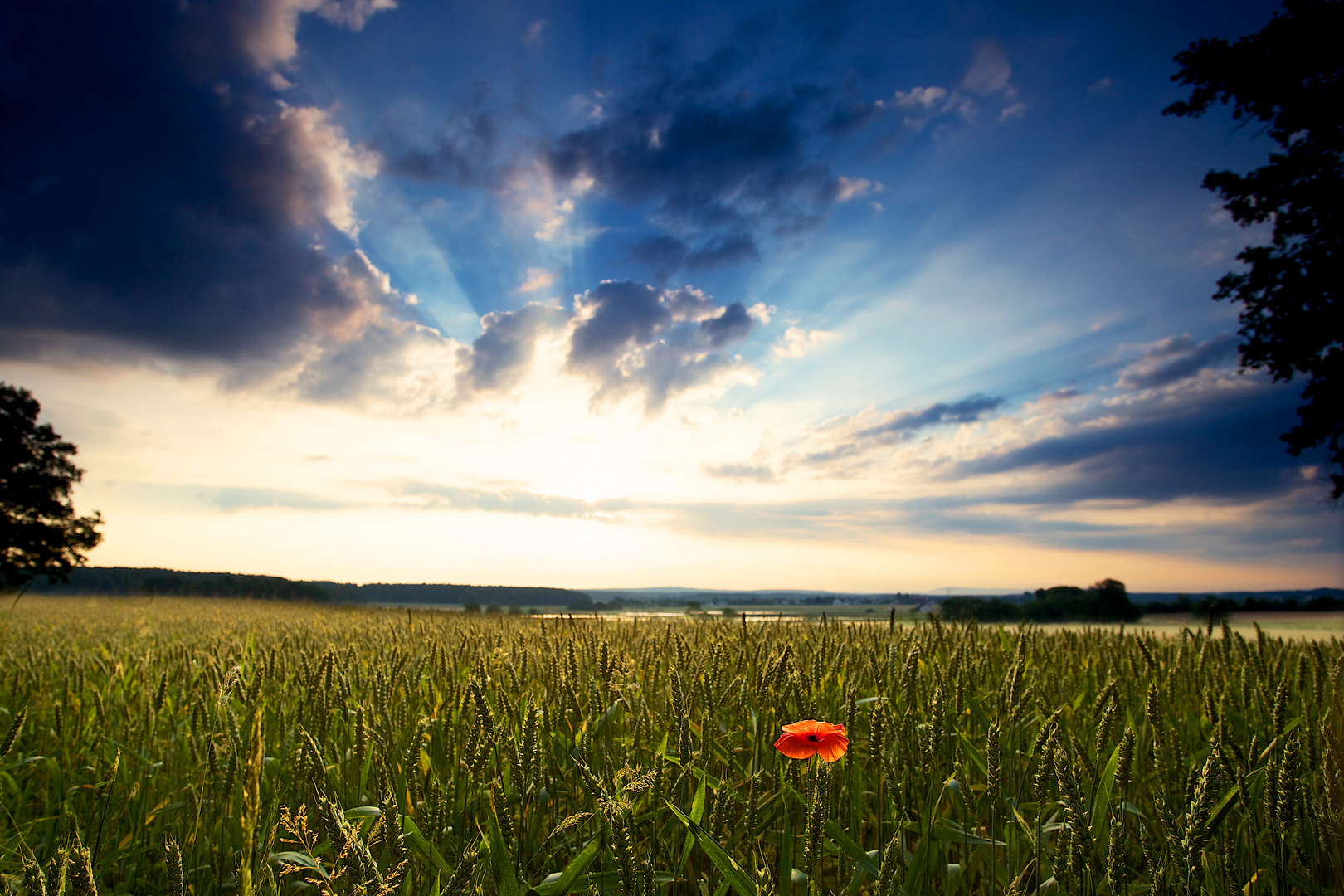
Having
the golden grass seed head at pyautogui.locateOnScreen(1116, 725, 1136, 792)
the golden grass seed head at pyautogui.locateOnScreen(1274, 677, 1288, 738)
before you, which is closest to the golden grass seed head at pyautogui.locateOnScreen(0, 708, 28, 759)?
the golden grass seed head at pyautogui.locateOnScreen(1116, 725, 1136, 792)

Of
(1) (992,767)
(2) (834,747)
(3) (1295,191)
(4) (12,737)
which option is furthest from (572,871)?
(3) (1295,191)

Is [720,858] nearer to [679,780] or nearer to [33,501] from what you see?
[679,780]

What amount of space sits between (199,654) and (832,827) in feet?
16.9

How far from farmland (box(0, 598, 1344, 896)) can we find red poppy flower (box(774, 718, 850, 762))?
0.09 metres

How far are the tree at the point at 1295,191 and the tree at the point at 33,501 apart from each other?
51589 millimetres

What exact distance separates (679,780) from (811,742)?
0.50 metres

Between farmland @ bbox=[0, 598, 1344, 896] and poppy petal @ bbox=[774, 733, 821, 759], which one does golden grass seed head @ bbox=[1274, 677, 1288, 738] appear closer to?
farmland @ bbox=[0, 598, 1344, 896]

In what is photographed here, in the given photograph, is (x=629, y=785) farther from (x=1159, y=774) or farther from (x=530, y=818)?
(x=1159, y=774)

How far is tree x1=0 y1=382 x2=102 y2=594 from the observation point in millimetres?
33375

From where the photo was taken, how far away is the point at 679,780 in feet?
5.36

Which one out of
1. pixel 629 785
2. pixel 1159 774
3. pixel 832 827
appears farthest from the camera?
pixel 1159 774

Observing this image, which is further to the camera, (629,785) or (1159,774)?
(1159,774)

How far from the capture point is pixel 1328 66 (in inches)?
523

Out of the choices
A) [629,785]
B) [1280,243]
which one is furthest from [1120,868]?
[1280,243]
